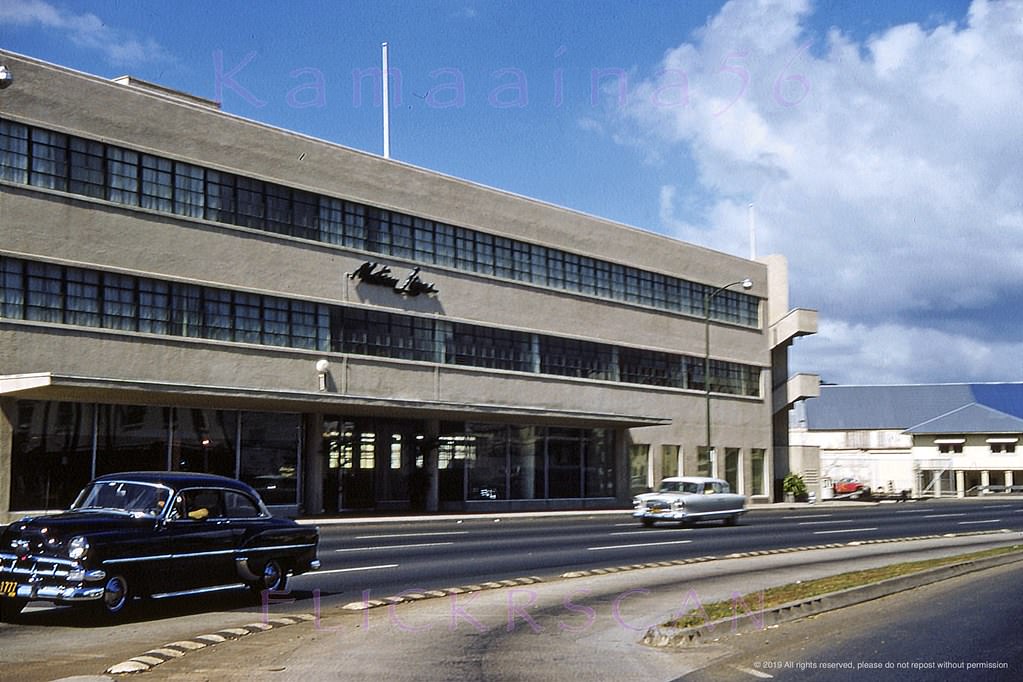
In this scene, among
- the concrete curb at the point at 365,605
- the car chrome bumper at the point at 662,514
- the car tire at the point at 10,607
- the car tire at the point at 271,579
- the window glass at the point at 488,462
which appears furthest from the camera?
the window glass at the point at 488,462

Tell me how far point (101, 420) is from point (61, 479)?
1.89 metres

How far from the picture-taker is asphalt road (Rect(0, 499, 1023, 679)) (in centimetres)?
1166

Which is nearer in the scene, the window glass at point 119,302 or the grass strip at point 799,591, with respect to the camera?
the grass strip at point 799,591

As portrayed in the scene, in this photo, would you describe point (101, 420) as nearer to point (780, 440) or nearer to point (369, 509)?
point (369, 509)

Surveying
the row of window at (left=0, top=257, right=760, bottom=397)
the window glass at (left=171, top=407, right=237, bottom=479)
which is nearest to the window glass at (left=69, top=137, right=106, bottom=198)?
the row of window at (left=0, top=257, right=760, bottom=397)

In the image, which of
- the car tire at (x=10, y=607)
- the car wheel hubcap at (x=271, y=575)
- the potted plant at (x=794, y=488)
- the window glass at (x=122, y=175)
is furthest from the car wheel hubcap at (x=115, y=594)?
the potted plant at (x=794, y=488)

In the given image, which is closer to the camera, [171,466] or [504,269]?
[171,466]

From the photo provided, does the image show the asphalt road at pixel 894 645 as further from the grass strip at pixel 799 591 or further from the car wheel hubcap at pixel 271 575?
the car wheel hubcap at pixel 271 575

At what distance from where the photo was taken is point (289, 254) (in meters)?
37.9

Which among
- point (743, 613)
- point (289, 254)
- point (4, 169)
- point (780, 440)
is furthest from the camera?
point (780, 440)

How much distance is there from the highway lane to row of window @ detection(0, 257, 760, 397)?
7.02 meters

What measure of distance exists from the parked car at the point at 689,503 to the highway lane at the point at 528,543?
1.48 feet

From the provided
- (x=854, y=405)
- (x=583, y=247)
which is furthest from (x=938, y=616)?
(x=854, y=405)

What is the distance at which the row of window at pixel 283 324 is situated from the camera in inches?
1232
